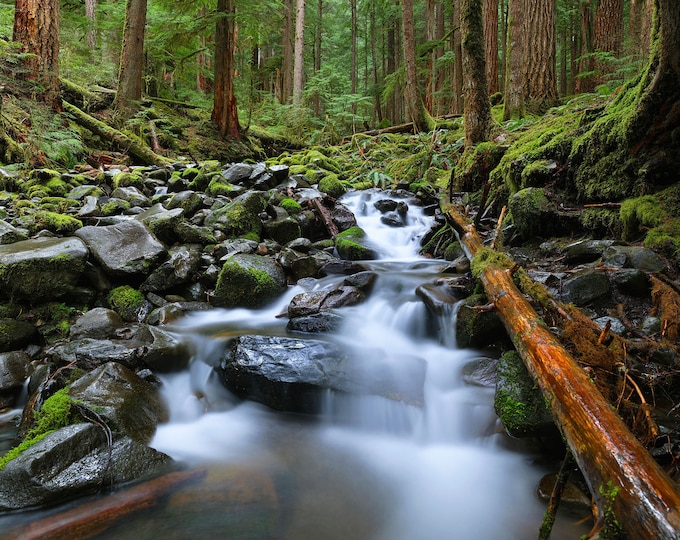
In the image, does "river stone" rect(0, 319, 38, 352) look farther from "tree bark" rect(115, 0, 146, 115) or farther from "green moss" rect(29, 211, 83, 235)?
"tree bark" rect(115, 0, 146, 115)

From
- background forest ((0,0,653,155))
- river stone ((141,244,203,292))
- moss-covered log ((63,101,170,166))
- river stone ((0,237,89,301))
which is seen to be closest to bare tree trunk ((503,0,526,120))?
background forest ((0,0,653,155))

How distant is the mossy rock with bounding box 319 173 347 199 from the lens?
1019cm

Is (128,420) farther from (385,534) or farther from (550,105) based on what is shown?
(550,105)

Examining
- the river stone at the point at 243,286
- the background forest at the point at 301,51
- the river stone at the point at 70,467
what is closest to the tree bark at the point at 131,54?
the background forest at the point at 301,51

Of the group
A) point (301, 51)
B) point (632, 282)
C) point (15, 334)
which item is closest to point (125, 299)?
point (15, 334)

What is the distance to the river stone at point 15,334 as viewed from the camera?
4.36 meters

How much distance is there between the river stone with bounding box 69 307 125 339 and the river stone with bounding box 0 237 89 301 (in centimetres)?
49

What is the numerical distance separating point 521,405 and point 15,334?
16.2 feet

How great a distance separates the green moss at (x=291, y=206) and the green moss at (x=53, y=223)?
3478 mm

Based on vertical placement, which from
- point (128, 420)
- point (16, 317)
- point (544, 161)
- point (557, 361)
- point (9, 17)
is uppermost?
point (9, 17)

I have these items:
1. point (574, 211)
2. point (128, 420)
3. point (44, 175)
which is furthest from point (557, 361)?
point (44, 175)

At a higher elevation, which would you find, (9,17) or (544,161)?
(9,17)

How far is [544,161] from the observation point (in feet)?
20.3

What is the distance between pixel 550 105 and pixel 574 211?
19.3ft
